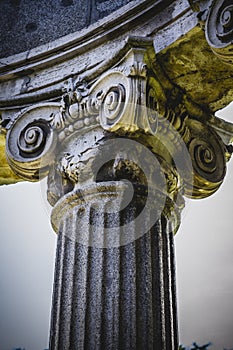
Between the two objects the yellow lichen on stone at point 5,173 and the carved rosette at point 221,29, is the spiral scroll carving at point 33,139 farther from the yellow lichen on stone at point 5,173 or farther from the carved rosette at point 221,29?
the carved rosette at point 221,29

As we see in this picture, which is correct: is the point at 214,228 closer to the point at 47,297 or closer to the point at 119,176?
the point at 47,297

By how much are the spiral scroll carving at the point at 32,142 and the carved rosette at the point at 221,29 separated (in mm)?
2230

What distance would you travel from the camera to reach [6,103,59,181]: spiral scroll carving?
24.8 feet

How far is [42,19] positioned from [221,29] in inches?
132

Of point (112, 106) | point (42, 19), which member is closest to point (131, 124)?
point (112, 106)

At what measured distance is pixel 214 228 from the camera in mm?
12562

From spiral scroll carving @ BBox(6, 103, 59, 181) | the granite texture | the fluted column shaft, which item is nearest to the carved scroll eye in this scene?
the fluted column shaft

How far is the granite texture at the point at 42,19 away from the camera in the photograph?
330 inches

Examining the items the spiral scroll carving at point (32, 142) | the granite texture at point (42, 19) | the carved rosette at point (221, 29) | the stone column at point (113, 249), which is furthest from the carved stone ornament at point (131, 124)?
the granite texture at point (42, 19)

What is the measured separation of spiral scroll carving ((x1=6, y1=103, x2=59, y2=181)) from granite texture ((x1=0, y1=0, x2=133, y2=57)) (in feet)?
4.29

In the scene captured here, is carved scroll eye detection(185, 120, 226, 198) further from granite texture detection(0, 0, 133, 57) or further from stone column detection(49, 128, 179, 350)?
granite texture detection(0, 0, 133, 57)

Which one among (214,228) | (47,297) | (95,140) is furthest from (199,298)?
(95,140)

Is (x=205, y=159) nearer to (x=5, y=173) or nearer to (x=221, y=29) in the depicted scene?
(x=221, y=29)

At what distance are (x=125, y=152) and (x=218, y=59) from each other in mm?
1420
